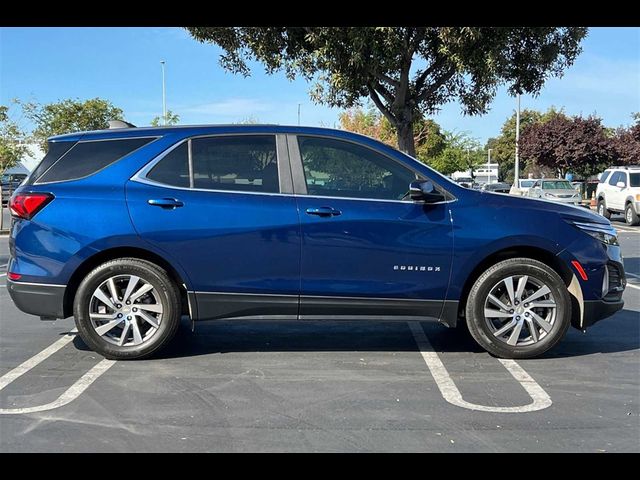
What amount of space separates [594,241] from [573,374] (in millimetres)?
1116

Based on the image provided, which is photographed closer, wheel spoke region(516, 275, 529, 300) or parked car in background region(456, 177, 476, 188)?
wheel spoke region(516, 275, 529, 300)

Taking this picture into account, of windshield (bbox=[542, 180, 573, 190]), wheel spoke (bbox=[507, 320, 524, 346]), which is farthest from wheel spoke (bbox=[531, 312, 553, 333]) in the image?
windshield (bbox=[542, 180, 573, 190])

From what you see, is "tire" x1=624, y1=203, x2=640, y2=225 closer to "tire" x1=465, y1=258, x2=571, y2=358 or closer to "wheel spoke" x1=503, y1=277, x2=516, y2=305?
"tire" x1=465, y1=258, x2=571, y2=358

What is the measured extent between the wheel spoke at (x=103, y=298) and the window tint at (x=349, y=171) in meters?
1.84

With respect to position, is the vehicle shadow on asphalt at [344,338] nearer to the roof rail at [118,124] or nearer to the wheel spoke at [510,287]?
the wheel spoke at [510,287]

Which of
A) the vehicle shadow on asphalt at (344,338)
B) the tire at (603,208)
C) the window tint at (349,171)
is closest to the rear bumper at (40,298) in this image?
the vehicle shadow on asphalt at (344,338)

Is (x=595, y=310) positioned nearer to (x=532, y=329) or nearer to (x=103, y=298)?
(x=532, y=329)

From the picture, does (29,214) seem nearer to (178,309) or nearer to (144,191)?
(144,191)

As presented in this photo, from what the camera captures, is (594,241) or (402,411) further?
(594,241)

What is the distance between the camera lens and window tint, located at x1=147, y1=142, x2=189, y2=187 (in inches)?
197

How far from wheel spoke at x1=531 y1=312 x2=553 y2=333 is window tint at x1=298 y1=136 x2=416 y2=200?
4.81ft

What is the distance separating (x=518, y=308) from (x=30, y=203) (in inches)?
159
